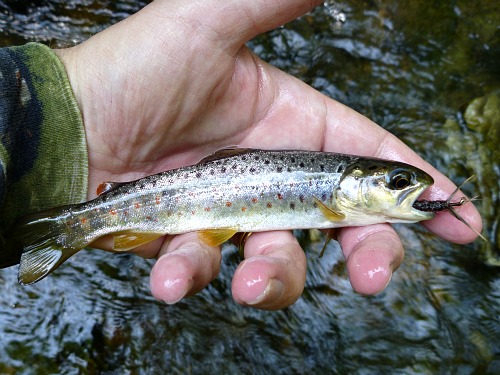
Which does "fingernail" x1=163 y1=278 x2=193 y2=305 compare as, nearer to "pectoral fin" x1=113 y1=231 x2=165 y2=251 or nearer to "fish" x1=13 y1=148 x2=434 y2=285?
"fish" x1=13 y1=148 x2=434 y2=285

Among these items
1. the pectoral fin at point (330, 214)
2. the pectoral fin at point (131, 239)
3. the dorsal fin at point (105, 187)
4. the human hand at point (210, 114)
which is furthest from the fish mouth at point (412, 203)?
the dorsal fin at point (105, 187)

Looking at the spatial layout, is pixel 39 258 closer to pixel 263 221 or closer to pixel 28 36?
pixel 263 221

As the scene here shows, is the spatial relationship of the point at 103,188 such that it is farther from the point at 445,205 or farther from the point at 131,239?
the point at 445,205

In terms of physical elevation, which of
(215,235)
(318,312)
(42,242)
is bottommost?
(318,312)

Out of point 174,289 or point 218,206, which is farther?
point 218,206

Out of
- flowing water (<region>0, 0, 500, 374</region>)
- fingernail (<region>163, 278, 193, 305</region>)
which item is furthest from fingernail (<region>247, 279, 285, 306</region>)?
flowing water (<region>0, 0, 500, 374</region>)

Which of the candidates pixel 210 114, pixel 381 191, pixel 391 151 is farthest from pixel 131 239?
pixel 391 151

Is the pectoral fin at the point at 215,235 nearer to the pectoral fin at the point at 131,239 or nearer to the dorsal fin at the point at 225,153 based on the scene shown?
the pectoral fin at the point at 131,239
